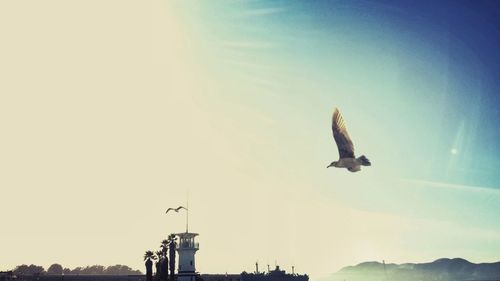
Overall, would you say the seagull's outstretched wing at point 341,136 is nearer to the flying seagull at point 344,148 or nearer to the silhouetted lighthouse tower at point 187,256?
the flying seagull at point 344,148

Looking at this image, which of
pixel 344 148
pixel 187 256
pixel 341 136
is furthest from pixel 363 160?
pixel 187 256

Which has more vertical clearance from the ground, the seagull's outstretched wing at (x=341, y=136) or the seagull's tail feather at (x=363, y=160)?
the seagull's outstretched wing at (x=341, y=136)

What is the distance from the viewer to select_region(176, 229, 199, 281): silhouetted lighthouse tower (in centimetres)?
7525

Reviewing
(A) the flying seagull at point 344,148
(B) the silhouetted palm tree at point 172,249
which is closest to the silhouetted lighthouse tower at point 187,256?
(B) the silhouetted palm tree at point 172,249

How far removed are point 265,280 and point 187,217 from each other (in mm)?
84934

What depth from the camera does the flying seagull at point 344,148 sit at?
16.0m

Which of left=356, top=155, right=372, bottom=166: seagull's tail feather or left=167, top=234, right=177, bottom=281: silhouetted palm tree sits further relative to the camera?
left=167, top=234, right=177, bottom=281: silhouetted palm tree

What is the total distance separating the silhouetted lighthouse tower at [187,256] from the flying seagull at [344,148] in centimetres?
6418

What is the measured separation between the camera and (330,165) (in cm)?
1783

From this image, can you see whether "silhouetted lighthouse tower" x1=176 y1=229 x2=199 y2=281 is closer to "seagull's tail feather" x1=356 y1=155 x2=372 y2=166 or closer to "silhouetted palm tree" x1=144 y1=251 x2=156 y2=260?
"silhouetted palm tree" x1=144 y1=251 x2=156 y2=260

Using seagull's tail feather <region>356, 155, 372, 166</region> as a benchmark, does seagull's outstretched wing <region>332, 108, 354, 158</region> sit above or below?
above

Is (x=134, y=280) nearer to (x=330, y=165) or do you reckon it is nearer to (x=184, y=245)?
(x=184, y=245)

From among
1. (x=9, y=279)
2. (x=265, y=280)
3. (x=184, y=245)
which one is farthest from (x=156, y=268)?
(x=265, y=280)

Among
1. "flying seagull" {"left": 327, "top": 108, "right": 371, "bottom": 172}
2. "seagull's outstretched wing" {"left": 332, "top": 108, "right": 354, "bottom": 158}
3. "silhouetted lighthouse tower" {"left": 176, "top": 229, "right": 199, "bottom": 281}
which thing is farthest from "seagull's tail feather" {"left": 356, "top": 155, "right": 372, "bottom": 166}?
"silhouetted lighthouse tower" {"left": 176, "top": 229, "right": 199, "bottom": 281}
